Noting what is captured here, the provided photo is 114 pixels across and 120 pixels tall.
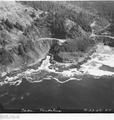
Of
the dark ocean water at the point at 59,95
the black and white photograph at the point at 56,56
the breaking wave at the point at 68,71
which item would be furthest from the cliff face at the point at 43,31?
the dark ocean water at the point at 59,95

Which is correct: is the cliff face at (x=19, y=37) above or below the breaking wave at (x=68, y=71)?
above

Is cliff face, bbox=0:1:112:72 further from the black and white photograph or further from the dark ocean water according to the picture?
the dark ocean water

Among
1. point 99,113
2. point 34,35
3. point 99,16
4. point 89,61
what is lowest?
point 99,113

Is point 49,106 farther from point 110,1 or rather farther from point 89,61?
point 110,1

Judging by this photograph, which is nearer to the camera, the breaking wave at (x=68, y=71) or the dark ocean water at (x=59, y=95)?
the dark ocean water at (x=59, y=95)

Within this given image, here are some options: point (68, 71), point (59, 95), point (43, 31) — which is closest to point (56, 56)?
point (68, 71)

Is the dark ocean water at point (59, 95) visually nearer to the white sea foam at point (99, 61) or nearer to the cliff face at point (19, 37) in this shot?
the white sea foam at point (99, 61)

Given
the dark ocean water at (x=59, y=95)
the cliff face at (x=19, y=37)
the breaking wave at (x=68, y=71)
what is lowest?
the dark ocean water at (x=59, y=95)

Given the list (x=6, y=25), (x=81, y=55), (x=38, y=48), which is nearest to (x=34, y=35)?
(x=38, y=48)
